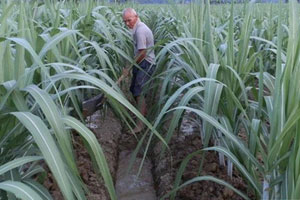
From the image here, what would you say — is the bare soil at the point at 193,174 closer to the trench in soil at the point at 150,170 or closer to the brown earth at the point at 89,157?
the trench in soil at the point at 150,170

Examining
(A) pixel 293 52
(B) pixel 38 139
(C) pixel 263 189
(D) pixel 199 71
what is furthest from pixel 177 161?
(B) pixel 38 139

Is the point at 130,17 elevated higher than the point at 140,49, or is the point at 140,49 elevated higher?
the point at 130,17

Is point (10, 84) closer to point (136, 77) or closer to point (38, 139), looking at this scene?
point (38, 139)

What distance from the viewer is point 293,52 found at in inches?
42.2

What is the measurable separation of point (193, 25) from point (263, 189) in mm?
982

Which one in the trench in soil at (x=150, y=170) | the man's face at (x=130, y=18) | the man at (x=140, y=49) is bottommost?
the trench in soil at (x=150, y=170)

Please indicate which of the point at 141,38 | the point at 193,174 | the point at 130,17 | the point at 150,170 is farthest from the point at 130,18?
the point at 193,174

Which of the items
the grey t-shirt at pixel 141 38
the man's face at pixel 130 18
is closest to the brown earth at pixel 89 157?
the grey t-shirt at pixel 141 38

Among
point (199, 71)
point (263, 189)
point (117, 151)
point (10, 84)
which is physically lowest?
point (117, 151)

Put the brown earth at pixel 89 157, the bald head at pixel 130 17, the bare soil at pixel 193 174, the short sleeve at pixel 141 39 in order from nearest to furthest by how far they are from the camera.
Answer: the bare soil at pixel 193 174 → the brown earth at pixel 89 157 → the short sleeve at pixel 141 39 → the bald head at pixel 130 17

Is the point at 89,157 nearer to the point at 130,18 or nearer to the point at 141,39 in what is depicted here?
the point at 141,39

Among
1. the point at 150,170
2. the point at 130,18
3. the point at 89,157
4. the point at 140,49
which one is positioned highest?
the point at 130,18

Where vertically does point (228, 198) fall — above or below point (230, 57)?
below

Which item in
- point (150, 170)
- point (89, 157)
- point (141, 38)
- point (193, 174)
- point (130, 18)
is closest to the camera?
point (193, 174)
